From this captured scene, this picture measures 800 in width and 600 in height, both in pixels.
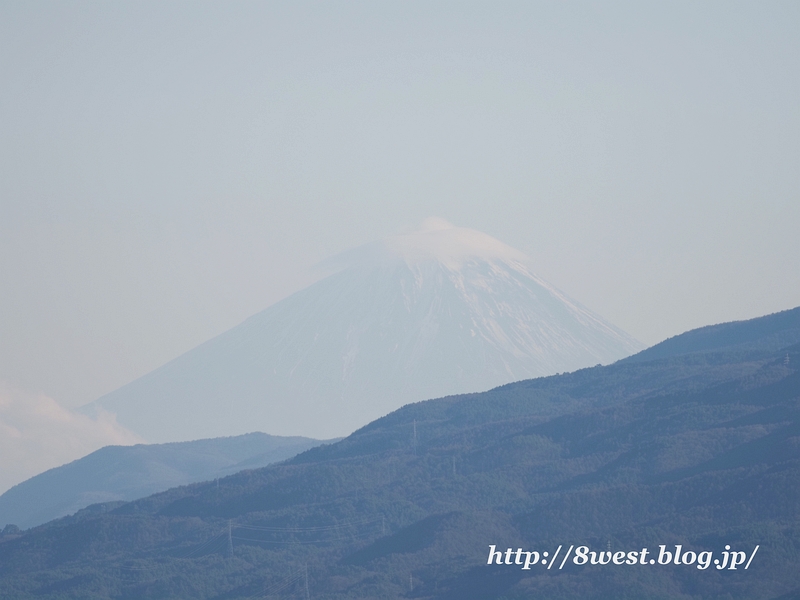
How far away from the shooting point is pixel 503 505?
101500mm

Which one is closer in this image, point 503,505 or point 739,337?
point 503,505

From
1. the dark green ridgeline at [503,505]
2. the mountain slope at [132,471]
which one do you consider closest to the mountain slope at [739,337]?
the dark green ridgeline at [503,505]

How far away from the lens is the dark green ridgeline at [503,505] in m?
79.1

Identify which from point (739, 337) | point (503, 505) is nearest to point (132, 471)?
point (739, 337)

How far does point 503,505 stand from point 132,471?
279ft

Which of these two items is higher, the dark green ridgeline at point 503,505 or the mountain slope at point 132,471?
the mountain slope at point 132,471

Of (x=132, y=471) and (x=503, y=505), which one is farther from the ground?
(x=132, y=471)

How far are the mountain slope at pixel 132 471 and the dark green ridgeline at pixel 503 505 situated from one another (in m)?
36.3

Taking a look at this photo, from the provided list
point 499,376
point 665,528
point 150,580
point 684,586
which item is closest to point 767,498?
point 665,528

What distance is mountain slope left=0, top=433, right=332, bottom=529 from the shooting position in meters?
166

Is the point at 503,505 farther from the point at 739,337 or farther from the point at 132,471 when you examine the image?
the point at 132,471

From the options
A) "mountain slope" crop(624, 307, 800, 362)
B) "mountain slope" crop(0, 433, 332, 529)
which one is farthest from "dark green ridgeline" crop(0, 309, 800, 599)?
"mountain slope" crop(0, 433, 332, 529)

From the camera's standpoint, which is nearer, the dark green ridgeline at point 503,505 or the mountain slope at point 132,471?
the dark green ridgeline at point 503,505

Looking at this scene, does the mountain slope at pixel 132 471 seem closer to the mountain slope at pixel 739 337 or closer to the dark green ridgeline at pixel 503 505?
the dark green ridgeline at pixel 503 505
